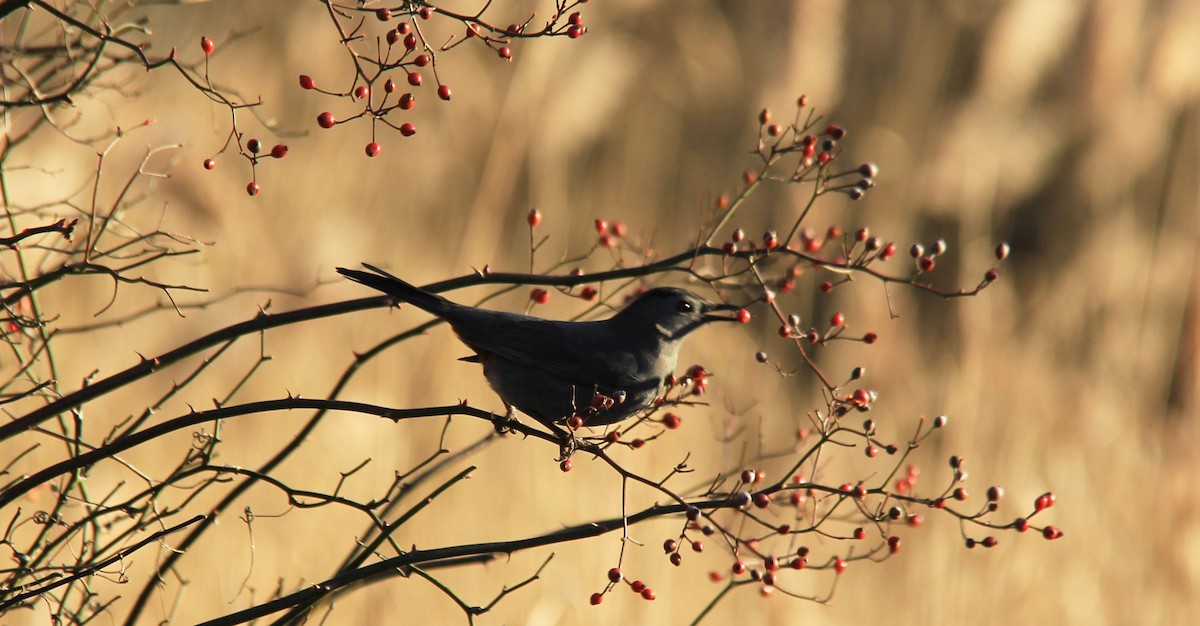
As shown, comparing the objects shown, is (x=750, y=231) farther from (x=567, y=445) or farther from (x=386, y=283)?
(x=567, y=445)

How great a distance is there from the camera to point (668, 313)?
3523mm

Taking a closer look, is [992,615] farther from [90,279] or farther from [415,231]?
[90,279]

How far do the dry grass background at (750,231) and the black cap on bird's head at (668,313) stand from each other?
4.50 ft

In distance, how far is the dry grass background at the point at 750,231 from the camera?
503cm

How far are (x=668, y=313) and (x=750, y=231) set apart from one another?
422cm

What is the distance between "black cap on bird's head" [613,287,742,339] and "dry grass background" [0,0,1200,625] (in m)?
1.37

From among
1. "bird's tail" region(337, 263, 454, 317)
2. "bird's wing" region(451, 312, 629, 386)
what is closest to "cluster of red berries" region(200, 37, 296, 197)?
"bird's tail" region(337, 263, 454, 317)

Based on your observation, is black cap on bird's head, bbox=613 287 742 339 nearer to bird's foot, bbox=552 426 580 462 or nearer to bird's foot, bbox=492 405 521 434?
bird's foot, bbox=492 405 521 434

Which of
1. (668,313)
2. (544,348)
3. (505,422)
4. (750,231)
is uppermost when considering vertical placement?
(750,231)

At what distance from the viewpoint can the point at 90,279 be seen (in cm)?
536

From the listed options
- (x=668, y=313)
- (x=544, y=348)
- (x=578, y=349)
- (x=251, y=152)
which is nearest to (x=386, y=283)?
(x=544, y=348)

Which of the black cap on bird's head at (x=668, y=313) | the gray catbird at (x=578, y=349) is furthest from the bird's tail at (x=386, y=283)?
the black cap on bird's head at (x=668, y=313)

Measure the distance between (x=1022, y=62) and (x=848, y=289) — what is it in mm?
1679

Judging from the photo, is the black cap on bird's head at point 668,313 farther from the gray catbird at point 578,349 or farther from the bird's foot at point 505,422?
the bird's foot at point 505,422
